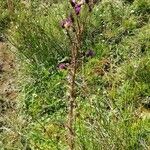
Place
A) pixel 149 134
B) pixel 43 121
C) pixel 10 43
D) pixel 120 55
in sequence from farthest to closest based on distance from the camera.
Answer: pixel 10 43 → pixel 120 55 → pixel 43 121 → pixel 149 134

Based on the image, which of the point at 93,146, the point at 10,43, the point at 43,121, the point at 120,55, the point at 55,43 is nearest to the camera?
the point at 93,146

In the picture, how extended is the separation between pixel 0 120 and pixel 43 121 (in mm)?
463

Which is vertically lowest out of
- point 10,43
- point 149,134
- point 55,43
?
point 149,134

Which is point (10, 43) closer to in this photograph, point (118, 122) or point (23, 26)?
point (23, 26)

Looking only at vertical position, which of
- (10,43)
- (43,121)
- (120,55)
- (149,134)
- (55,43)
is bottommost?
(149,134)

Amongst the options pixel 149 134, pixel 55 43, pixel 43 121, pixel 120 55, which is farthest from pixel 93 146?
pixel 55 43

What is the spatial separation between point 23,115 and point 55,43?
45.5 inches

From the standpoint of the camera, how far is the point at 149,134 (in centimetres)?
365

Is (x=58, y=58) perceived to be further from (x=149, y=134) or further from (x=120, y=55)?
(x=149, y=134)

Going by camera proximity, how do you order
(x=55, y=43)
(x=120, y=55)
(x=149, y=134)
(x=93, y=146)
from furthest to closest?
1. (x=55, y=43)
2. (x=120, y=55)
3. (x=149, y=134)
4. (x=93, y=146)

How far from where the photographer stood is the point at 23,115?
14.9 ft

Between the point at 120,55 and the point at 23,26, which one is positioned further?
the point at 23,26

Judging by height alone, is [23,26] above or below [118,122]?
above

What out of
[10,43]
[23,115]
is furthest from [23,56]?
[23,115]
